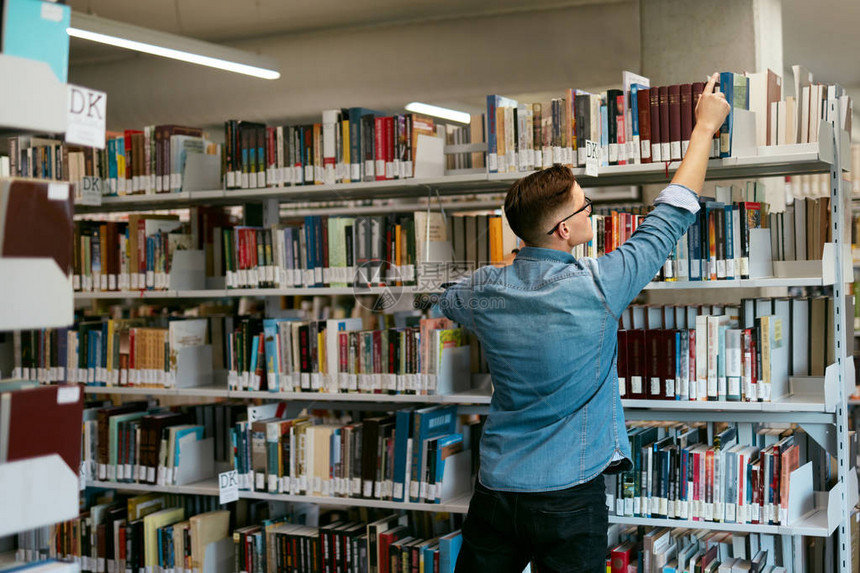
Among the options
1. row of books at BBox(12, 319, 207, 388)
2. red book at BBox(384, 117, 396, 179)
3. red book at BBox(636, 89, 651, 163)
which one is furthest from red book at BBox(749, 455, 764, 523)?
row of books at BBox(12, 319, 207, 388)

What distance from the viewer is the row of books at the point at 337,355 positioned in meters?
3.79

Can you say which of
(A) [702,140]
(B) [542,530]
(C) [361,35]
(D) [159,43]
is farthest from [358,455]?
(C) [361,35]

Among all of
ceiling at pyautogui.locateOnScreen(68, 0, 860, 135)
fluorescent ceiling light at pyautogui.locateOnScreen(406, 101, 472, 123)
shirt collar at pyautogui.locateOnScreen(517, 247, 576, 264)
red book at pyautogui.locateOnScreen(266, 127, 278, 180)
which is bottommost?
shirt collar at pyautogui.locateOnScreen(517, 247, 576, 264)

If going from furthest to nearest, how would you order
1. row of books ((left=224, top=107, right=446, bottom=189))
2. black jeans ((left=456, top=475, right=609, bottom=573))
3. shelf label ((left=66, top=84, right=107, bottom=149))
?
row of books ((left=224, top=107, right=446, bottom=189)) → black jeans ((left=456, top=475, right=609, bottom=573)) → shelf label ((left=66, top=84, right=107, bottom=149))

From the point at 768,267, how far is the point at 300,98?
6624mm

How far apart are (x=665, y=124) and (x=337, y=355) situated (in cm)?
172

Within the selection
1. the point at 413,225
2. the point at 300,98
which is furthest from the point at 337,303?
the point at 413,225

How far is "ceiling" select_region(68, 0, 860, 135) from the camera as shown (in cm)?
792

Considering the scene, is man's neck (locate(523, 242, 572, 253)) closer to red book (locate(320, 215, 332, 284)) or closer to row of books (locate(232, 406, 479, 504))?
row of books (locate(232, 406, 479, 504))

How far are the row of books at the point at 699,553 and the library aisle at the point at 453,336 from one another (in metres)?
0.01

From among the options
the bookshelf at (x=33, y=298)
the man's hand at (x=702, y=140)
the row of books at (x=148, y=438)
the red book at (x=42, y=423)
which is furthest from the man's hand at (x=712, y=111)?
the row of books at (x=148, y=438)

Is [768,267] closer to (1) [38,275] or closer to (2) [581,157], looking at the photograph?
(2) [581,157]

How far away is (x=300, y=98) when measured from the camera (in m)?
9.13

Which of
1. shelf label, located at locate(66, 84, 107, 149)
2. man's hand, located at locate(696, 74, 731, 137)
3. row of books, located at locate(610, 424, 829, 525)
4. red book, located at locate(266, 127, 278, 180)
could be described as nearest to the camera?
shelf label, located at locate(66, 84, 107, 149)
